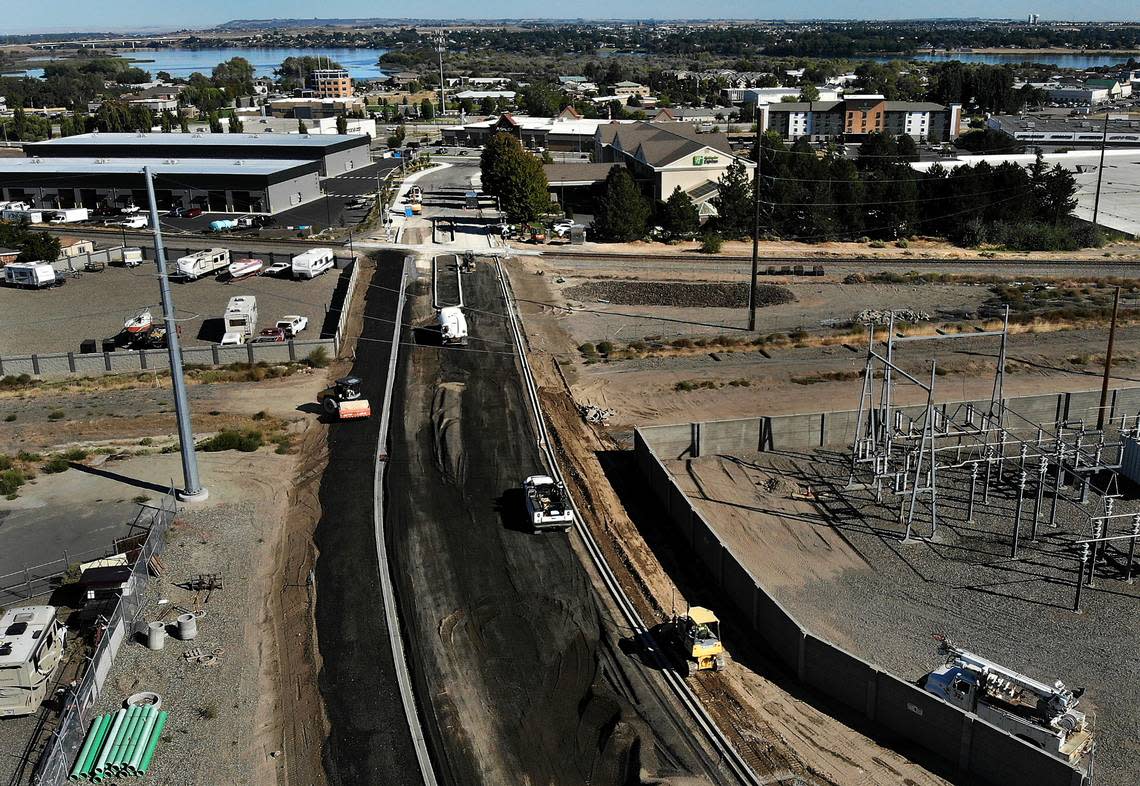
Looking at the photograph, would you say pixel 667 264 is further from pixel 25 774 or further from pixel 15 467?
pixel 25 774

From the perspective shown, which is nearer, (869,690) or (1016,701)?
(1016,701)

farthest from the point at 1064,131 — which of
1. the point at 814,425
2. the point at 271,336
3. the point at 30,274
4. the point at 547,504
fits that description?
the point at 547,504

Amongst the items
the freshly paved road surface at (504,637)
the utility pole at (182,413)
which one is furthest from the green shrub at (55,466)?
the freshly paved road surface at (504,637)

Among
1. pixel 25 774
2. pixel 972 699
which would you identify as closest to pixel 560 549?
pixel 972 699

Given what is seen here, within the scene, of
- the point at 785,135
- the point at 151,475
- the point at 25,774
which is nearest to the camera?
the point at 25,774

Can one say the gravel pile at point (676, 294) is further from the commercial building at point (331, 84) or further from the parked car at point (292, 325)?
the commercial building at point (331, 84)

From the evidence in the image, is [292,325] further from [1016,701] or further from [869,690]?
[1016,701]
